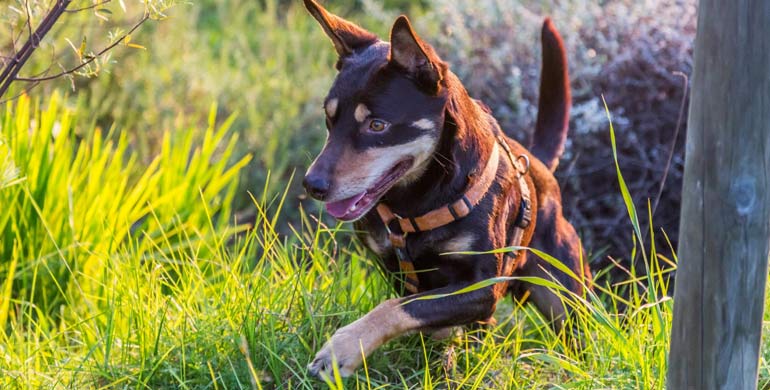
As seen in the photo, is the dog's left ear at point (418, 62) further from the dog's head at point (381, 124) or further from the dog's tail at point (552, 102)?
the dog's tail at point (552, 102)

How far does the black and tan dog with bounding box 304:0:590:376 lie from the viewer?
2.76 meters

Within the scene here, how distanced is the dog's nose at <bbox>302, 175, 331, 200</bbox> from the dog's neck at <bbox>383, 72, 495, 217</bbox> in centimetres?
31

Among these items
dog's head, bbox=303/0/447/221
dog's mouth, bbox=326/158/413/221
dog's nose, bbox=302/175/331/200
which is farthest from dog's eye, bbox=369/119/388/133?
dog's nose, bbox=302/175/331/200

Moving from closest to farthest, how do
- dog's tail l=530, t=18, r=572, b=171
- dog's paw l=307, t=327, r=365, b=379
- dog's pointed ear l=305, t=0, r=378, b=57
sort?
dog's paw l=307, t=327, r=365, b=379 < dog's pointed ear l=305, t=0, r=378, b=57 < dog's tail l=530, t=18, r=572, b=171

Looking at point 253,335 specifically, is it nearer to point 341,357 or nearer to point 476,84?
point 341,357

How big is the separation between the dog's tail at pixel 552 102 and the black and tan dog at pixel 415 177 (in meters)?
0.63

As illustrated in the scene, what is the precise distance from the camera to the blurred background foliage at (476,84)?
501 centimetres

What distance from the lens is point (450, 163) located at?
9.46 ft

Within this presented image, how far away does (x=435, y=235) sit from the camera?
9.48 ft

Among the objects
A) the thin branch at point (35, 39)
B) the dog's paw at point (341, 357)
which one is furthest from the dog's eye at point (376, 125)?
the thin branch at point (35, 39)

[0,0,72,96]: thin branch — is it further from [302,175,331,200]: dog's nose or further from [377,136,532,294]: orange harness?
[377,136,532,294]: orange harness

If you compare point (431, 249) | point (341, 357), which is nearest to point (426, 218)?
point (431, 249)

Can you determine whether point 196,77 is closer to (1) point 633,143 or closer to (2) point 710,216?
(1) point 633,143

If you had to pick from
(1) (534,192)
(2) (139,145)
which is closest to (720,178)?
(1) (534,192)
